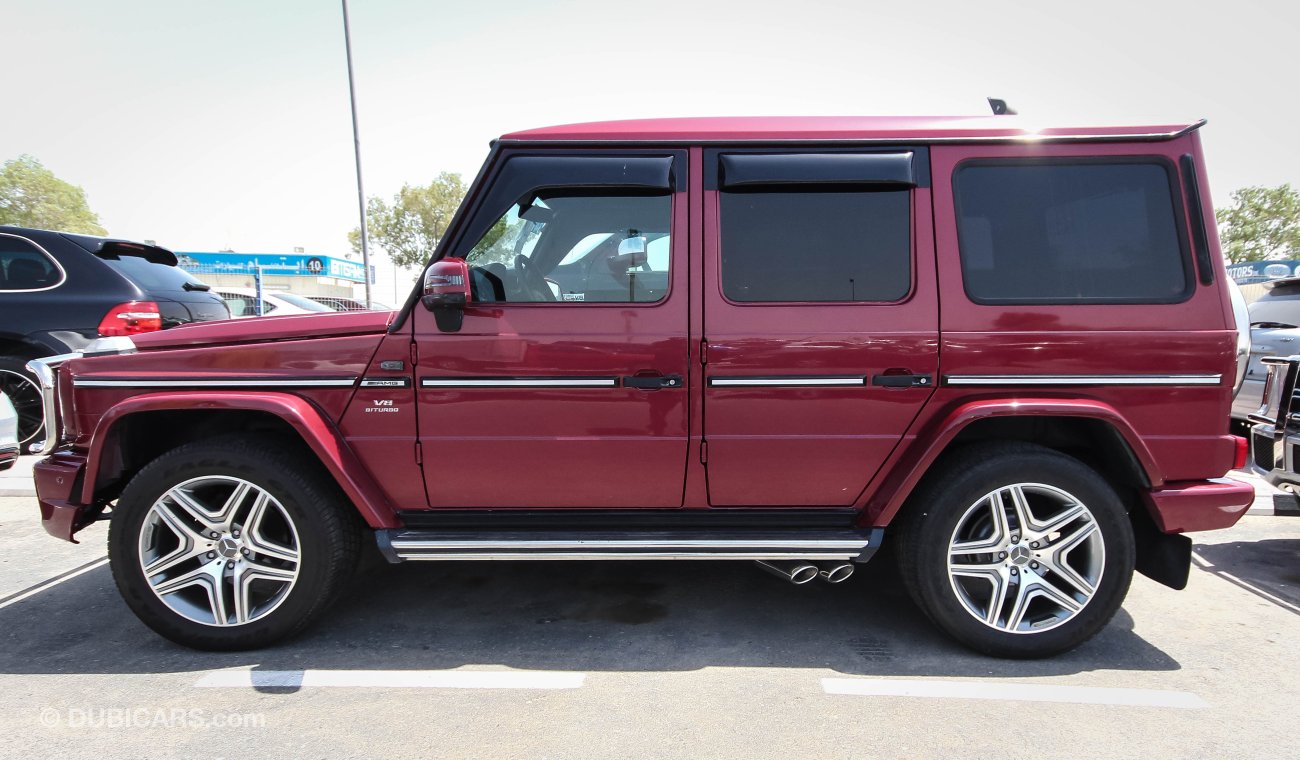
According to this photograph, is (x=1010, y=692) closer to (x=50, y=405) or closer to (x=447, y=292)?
(x=447, y=292)

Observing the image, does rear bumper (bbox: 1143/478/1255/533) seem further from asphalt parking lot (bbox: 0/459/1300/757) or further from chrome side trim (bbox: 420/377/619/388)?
chrome side trim (bbox: 420/377/619/388)

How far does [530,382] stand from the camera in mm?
2812

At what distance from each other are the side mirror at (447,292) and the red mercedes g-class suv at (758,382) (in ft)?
0.06

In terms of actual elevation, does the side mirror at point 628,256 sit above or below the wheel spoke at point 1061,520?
above

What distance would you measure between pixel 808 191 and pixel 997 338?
991 millimetres

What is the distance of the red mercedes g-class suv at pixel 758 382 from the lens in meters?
2.78

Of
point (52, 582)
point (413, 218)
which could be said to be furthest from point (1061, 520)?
point (413, 218)

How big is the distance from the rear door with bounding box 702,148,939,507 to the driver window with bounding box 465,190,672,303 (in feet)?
0.80

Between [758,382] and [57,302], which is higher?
[57,302]

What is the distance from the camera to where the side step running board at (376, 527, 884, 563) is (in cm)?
280

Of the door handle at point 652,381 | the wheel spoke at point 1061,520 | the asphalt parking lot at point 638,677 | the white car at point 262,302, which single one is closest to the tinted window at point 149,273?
the asphalt parking lot at point 638,677

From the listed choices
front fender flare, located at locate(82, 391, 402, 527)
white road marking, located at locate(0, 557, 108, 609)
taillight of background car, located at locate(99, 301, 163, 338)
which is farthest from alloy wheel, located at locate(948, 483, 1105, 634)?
taillight of background car, located at locate(99, 301, 163, 338)

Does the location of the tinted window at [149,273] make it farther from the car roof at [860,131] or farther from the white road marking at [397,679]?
the car roof at [860,131]

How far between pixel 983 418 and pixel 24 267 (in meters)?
7.48
